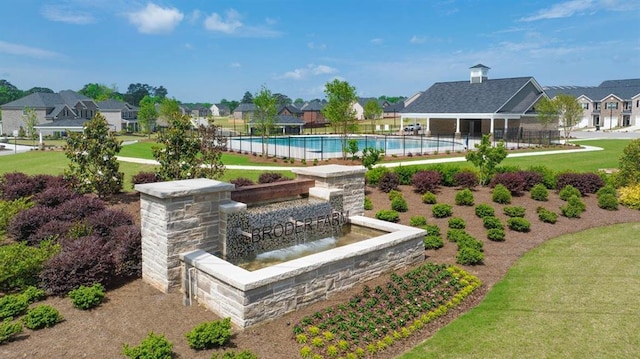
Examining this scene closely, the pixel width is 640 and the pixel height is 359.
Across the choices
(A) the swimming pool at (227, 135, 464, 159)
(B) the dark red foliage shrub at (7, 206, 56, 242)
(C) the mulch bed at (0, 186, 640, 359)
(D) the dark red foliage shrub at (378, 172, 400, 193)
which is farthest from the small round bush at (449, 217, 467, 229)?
(A) the swimming pool at (227, 135, 464, 159)

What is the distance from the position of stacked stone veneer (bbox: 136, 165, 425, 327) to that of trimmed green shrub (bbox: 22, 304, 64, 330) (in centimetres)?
175

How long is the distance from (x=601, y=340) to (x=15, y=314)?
9026mm

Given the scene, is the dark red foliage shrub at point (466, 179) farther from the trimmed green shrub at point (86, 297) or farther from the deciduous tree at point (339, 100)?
the deciduous tree at point (339, 100)

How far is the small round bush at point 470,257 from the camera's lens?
32.6 feet

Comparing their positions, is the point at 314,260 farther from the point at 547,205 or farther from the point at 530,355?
the point at 547,205

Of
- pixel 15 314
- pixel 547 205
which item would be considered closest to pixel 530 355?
pixel 15 314

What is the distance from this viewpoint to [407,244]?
9953 mm

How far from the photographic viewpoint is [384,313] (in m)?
7.68

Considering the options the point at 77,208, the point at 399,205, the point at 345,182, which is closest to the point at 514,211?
the point at 399,205

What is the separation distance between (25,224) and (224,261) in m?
5.97

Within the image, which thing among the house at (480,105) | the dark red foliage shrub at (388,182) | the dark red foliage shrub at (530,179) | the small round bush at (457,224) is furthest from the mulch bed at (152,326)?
the house at (480,105)

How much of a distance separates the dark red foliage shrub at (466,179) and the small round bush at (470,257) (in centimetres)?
657

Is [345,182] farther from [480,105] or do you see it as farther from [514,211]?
[480,105]

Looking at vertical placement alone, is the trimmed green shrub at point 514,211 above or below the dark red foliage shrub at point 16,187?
below
